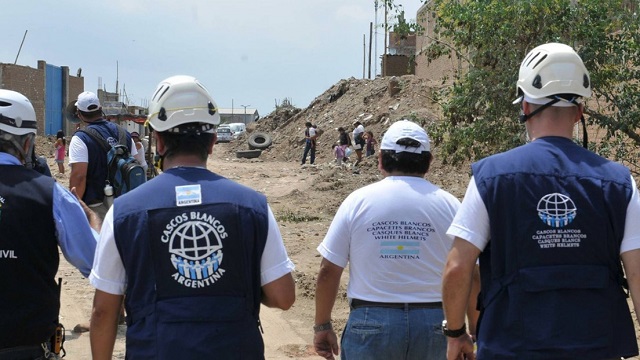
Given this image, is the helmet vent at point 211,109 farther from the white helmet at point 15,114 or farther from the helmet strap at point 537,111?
the helmet strap at point 537,111

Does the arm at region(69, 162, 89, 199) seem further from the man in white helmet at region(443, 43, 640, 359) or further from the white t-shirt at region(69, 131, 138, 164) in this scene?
the man in white helmet at region(443, 43, 640, 359)

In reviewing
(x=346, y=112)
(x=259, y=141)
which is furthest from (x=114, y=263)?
(x=259, y=141)

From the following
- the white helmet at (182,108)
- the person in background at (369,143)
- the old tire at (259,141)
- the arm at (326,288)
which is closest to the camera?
the white helmet at (182,108)

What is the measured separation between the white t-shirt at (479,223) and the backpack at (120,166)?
15.2ft

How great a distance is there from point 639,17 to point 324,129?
3043 centimetres

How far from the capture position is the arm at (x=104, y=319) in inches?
126

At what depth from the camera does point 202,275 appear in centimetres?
309

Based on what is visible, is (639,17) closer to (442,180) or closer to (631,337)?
(631,337)

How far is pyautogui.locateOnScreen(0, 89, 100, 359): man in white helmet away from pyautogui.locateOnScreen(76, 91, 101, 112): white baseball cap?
3974 mm

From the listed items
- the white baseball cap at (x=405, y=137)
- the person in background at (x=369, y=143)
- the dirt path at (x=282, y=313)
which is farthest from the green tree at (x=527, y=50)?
the person in background at (x=369, y=143)

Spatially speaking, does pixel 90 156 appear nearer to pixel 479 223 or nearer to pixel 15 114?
pixel 15 114

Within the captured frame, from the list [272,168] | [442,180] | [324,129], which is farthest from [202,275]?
[324,129]

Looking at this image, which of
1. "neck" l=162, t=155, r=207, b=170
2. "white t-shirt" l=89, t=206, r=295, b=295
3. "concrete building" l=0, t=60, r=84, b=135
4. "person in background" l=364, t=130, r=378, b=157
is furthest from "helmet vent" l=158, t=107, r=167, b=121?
"concrete building" l=0, t=60, r=84, b=135

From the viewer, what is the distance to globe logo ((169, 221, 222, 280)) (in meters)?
3.09
